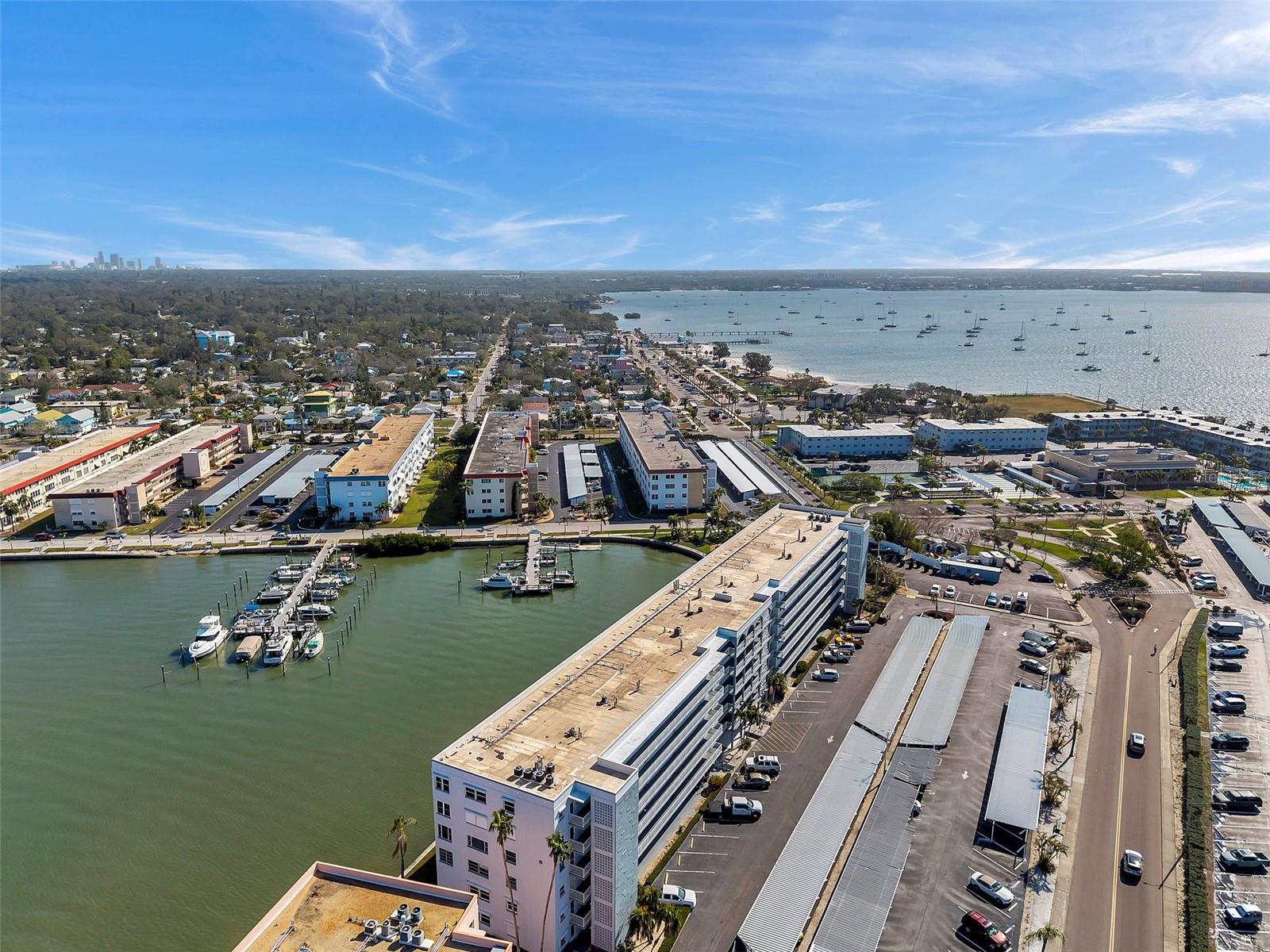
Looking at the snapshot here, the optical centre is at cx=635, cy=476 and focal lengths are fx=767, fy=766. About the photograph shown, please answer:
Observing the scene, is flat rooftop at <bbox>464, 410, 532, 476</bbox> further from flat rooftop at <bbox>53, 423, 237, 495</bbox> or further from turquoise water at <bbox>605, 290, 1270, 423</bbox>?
turquoise water at <bbox>605, 290, 1270, 423</bbox>

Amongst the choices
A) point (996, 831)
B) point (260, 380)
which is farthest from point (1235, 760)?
point (260, 380)

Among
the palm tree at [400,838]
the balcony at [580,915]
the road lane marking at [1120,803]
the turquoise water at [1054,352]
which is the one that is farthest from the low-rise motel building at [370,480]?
the turquoise water at [1054,352]

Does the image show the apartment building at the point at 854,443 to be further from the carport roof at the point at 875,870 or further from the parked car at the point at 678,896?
Answer: the parked car at the point at 678,896

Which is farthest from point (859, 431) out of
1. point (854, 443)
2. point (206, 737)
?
point (206, 737)

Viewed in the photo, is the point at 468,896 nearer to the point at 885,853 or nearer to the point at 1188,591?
the point at 885,853

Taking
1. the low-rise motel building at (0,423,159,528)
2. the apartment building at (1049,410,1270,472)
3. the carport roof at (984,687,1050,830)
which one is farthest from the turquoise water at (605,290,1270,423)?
the low-rise motel building at (0,423,159,528)
